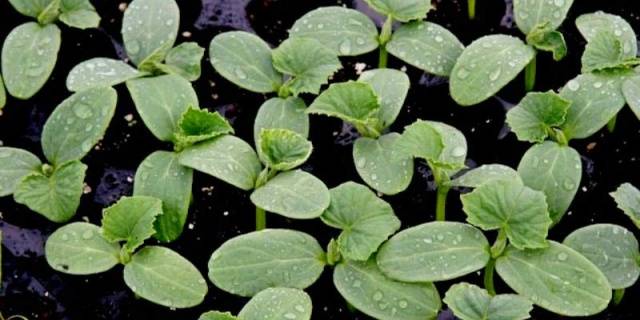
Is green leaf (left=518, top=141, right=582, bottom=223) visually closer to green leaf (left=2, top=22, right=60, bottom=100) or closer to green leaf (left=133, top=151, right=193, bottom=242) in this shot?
green leaf (left=133, top=151, right=193, bottom=242)

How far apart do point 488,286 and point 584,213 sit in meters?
0.25

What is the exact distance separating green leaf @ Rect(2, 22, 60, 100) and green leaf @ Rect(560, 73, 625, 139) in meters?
0.84

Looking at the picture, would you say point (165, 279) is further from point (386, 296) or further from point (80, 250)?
point (386, 296)

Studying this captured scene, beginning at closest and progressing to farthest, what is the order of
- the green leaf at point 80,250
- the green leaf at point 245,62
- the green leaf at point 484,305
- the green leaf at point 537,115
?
the green leaf at point 484,305
the green leaf at point 80,250
the green leaf at point 537,115
the green leaf at point 245,62

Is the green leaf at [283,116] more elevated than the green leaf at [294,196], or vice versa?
the green leaf at [283,116]

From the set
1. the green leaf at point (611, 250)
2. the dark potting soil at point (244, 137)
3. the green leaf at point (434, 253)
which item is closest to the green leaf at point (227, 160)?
the dark potting soil at point (244, 137)

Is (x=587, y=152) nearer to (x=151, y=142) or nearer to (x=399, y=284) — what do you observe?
(x=399, y=284)

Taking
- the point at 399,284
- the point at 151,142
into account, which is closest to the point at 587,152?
the point at 399,284

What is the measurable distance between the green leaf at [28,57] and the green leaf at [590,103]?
33.0 inches

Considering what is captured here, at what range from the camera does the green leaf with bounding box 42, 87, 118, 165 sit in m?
1.65

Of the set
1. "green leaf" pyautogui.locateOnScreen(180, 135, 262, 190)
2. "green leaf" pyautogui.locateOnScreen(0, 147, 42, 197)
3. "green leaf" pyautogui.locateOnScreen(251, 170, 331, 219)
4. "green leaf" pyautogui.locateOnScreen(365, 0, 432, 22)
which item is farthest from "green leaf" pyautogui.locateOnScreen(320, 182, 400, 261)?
"green leaf" pyautogui.locateOnScreen(0, 147, 42, 197)

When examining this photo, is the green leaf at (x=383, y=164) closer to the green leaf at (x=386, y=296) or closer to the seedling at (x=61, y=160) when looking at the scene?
the green leaf at (x=386, y=296)

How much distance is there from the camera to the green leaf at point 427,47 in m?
1.75

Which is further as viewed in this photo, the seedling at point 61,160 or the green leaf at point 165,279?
the seedling at point 61,160
